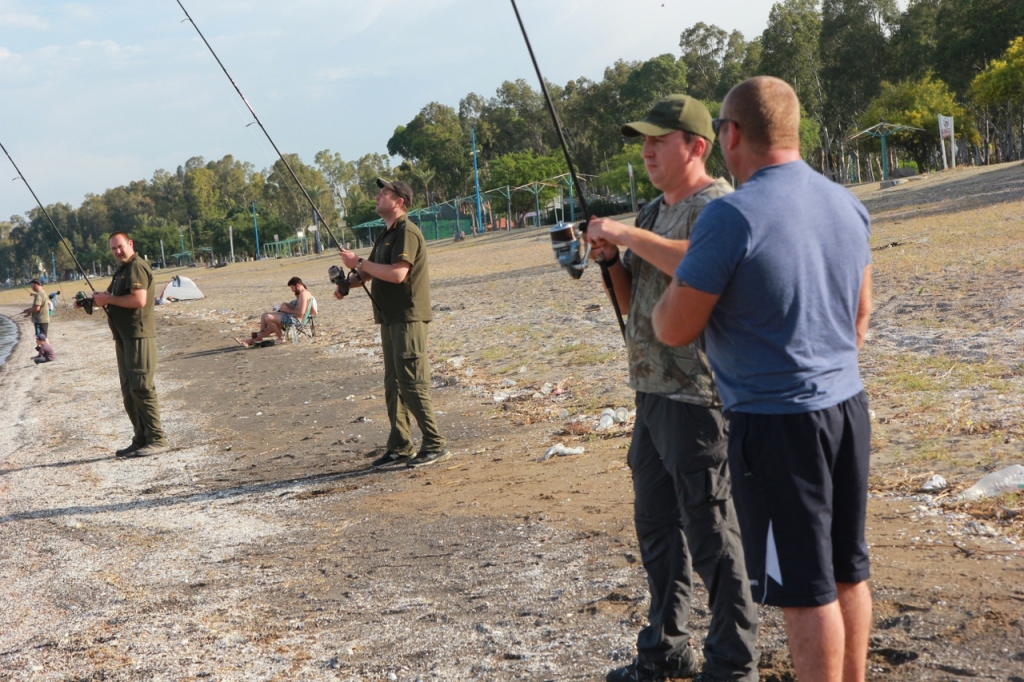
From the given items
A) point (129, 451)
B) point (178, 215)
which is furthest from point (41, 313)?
point (178, 215)

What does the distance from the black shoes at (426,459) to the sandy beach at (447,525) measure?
3.4 inches

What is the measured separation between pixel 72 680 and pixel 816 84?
68.3 m

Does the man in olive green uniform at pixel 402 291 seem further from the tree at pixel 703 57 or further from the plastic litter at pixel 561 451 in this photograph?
the tree at pixel 703 57

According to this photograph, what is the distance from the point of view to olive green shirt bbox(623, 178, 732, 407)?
124 inches

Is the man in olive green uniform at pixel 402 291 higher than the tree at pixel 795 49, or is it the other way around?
the tree at pixel 795 49

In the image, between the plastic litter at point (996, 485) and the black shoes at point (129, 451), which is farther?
the black shoes at point (129, 451)

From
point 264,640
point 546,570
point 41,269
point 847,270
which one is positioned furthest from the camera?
point 41,269

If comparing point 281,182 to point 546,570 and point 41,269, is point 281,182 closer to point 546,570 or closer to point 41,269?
point 41,269

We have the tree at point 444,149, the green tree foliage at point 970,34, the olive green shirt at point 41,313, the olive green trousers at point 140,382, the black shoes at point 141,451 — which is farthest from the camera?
the tree at point 444,149

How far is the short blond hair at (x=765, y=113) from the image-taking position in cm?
256

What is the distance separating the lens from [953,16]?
191 feet

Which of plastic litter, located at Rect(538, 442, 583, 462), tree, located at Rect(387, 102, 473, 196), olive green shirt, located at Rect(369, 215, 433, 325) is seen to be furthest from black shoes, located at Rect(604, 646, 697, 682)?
tree, located at Rect(387, 102, 473, 196)

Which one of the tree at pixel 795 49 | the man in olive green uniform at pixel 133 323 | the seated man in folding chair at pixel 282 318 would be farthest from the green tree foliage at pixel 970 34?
the man in olive green uniform at pixel 133 323

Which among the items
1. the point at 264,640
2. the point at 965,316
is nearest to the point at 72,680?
the point at 264,640
